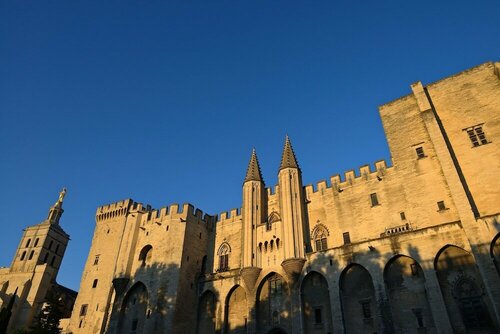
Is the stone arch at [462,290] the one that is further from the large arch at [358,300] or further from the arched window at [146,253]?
the arched window at [146,253]

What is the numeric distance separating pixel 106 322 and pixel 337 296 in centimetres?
2072

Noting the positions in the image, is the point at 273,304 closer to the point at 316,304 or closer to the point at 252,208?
the point at 316,304

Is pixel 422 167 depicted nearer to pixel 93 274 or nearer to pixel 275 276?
pixel 275 276

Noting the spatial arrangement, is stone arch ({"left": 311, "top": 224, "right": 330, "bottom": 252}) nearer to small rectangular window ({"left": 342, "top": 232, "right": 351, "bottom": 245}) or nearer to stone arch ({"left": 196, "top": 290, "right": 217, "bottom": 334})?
small rectangular window ({"left": 342, "top": 232, "right": 351, "bottom": 245})

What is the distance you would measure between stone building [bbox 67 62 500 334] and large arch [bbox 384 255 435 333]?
0.06 meters

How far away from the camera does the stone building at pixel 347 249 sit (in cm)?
2088

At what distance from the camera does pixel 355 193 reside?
1173 inches

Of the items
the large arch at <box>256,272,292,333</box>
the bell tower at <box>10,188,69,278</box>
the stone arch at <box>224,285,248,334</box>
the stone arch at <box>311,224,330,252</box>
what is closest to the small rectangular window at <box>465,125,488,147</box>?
the stone arch at <box>311,224,330,252</box>

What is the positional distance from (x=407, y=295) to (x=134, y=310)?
853 inches

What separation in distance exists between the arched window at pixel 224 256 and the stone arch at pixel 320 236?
8.44 m

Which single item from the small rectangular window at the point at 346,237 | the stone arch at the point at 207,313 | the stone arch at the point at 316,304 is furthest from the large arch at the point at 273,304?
the small rectangular window at the point at 346,237

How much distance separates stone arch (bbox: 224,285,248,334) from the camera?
90.8 ft

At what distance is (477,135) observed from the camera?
82.9ft

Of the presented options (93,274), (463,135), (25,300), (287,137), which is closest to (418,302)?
(463,135)
